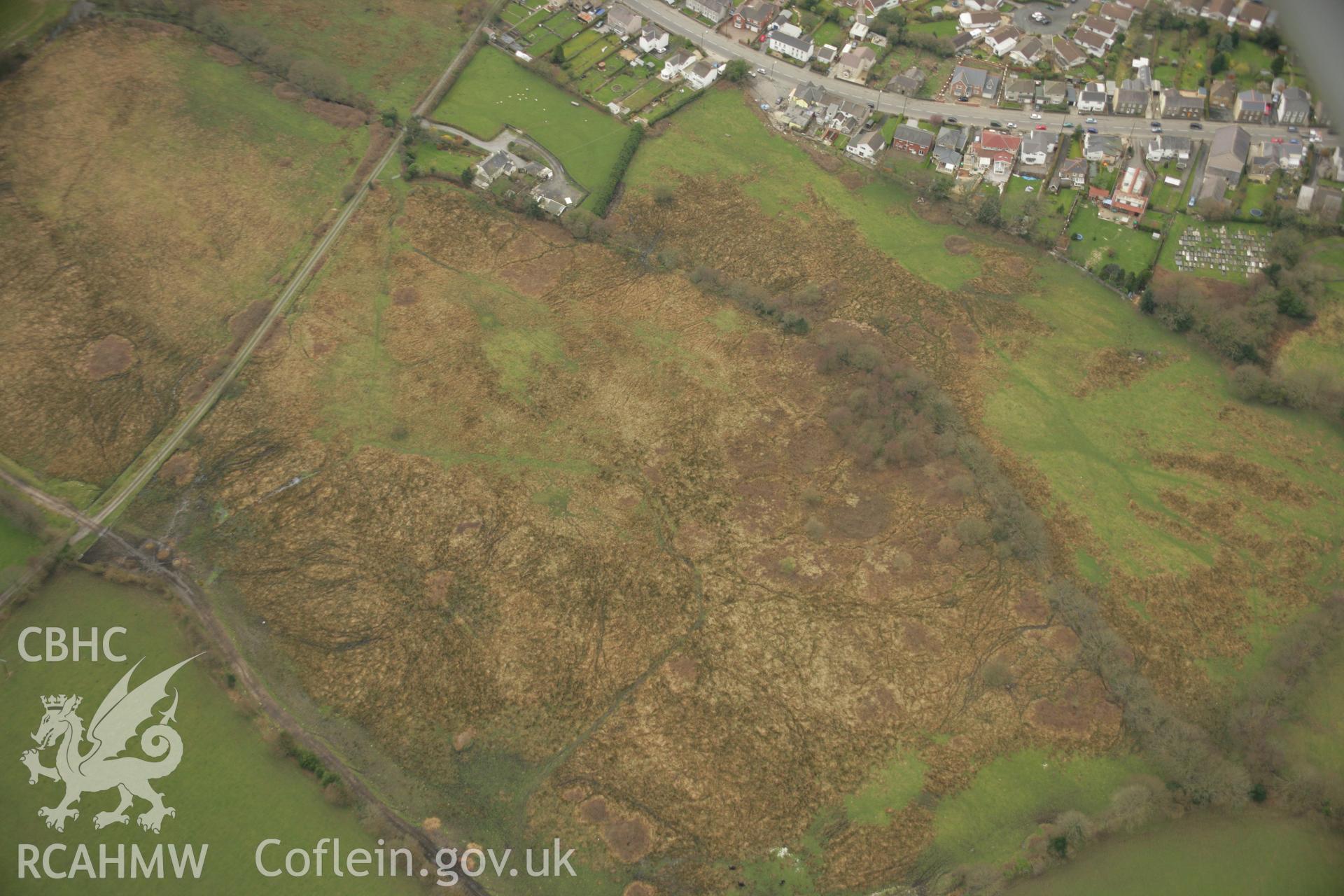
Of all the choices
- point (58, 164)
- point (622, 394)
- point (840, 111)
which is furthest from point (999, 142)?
point (58, 164)

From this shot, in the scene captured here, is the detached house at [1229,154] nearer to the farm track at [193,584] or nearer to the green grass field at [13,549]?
the farm track at [193,584]

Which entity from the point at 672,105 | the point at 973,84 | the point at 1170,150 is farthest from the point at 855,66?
the point at 1170,150

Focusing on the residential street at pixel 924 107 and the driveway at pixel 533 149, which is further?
the residential street at pixel 924 107

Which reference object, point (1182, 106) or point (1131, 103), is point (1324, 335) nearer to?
point (1182, 106)

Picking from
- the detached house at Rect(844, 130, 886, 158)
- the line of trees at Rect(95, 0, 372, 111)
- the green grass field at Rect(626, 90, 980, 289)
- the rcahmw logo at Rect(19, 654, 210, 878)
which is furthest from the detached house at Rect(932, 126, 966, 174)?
the rcahmw logo at Rect(19, 654, 210, 878)

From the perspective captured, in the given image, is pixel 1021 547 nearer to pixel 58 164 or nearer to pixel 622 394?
pixel 622 394

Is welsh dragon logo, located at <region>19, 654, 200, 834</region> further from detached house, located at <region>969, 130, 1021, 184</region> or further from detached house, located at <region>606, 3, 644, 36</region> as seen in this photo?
detached house, located at <region>969, 130, 1021, 184</region>

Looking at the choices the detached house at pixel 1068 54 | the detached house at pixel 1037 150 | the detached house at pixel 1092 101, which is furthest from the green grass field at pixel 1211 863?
the detached house at pixel 1068 54

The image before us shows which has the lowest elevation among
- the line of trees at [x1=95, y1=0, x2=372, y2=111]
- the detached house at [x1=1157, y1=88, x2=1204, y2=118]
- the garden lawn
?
the line of trees at [x1=95, y1=0, x2=372, y2=111]
